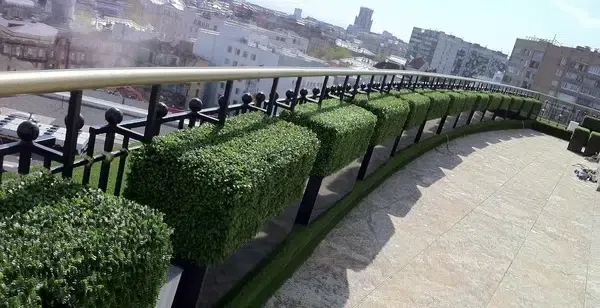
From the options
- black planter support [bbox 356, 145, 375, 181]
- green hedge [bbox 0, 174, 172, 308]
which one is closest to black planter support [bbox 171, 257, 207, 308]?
green hedge [bbox 0, 174, 172, 308]

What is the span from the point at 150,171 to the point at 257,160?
0.68 meters

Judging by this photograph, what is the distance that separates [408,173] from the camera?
8.86 metres

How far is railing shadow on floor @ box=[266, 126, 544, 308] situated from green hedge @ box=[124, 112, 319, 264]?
1679mm

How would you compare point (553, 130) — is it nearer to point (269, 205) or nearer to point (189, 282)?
point (269, 205)

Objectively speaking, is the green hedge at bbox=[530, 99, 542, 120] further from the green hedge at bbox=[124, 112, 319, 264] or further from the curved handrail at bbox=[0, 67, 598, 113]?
the green hedge at bbox=[124, 112, 319, 264]

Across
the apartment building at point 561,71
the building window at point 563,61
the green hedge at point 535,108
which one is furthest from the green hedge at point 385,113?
the building window at point 563,61

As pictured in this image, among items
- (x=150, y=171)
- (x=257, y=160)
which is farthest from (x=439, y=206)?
(x=150, y=171)

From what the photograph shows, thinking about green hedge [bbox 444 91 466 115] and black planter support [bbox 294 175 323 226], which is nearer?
black planter support [bbox 294 175 323 226]

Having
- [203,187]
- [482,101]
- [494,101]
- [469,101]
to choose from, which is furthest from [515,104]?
[203,187]

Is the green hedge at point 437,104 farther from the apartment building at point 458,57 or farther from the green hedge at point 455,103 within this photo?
the apartment building at point 458,57

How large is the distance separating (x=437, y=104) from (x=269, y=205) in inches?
275

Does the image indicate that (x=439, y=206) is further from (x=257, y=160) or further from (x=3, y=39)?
(x=3, y=39)

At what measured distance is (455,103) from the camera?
11.2 m

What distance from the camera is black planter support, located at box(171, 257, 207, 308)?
3.15 m
